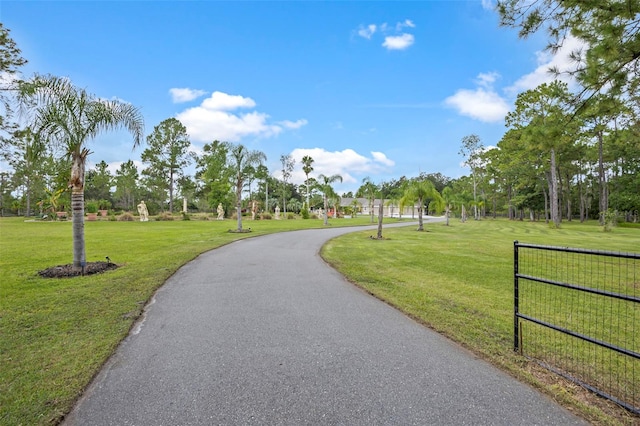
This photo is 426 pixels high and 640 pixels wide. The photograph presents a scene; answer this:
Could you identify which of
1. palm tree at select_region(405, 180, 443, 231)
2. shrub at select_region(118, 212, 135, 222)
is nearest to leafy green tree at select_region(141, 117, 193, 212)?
shrub at select_region(118, 212, 135, 222)

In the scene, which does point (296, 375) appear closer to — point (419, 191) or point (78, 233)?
point (78, 233)

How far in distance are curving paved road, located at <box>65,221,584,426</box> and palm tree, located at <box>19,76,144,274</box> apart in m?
4.38

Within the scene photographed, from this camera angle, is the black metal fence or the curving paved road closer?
the curving paved road

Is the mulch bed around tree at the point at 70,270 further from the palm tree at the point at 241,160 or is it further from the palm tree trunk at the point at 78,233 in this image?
the palm tree at the point at 241,160

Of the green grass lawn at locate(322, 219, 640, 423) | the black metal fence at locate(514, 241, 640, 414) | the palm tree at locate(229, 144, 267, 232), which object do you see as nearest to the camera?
the black metal fence at locate(514, 241, 640, 414)

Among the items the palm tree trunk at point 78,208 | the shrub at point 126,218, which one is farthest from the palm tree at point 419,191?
the shrub at point 126,218

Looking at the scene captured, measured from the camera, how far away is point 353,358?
3195mm

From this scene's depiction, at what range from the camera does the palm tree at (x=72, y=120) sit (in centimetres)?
725

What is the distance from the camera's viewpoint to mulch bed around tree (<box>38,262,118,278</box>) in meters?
7.04

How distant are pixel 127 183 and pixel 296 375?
6342 centimetres

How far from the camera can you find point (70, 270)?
23.9ft

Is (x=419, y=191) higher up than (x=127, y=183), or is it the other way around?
(x=127, y=183)

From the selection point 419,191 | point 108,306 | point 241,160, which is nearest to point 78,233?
point 108,306

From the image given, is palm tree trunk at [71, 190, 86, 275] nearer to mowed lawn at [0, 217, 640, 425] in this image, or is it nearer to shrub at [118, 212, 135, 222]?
mowed lawn at [0, 217, 640, 425]
